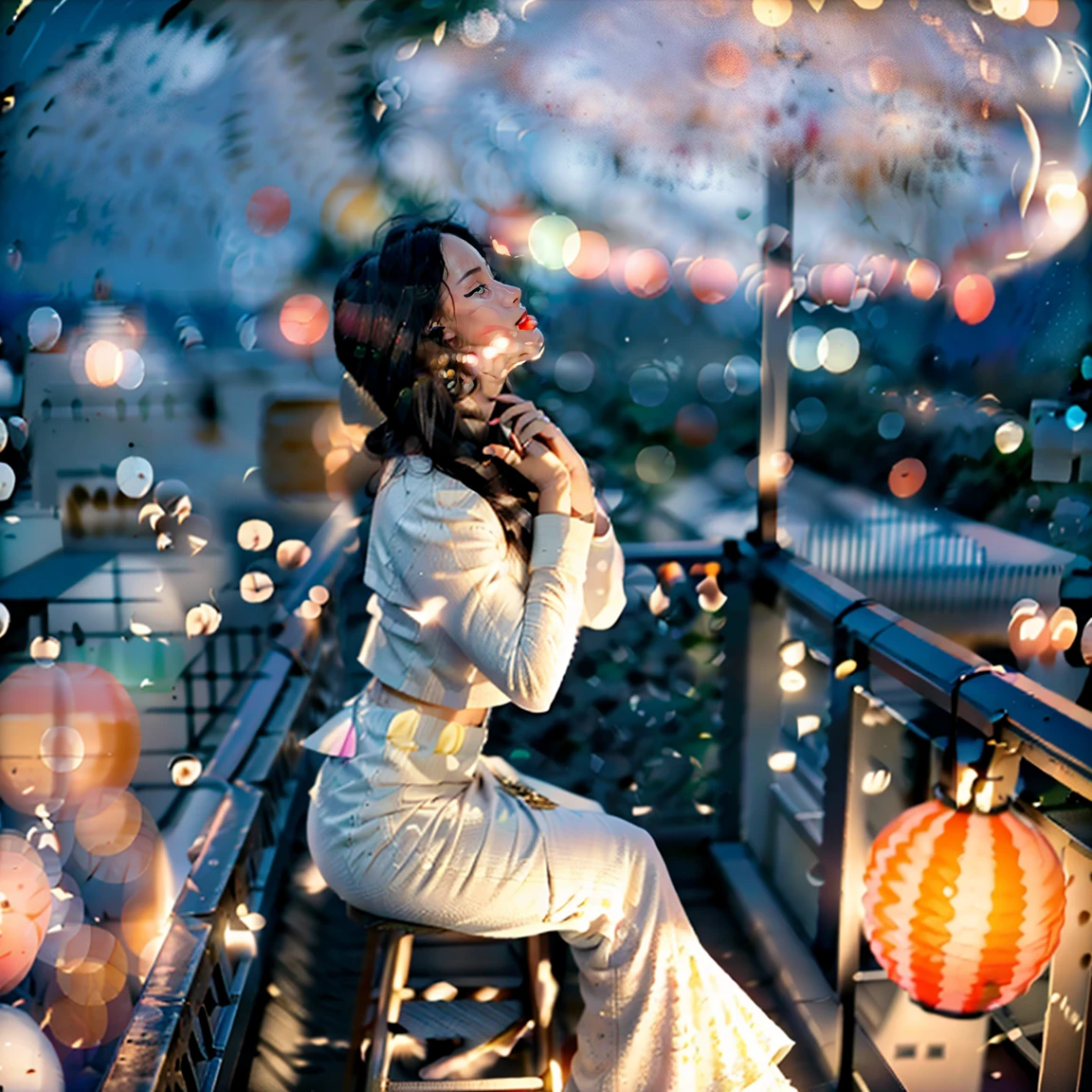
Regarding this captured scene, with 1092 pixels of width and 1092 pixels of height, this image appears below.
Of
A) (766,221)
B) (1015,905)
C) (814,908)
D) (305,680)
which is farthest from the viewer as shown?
(305,680)

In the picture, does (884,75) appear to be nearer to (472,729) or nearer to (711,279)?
(711,279)

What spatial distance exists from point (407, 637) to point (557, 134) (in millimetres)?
687

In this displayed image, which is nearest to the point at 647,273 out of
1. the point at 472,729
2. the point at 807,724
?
the point at 472,729

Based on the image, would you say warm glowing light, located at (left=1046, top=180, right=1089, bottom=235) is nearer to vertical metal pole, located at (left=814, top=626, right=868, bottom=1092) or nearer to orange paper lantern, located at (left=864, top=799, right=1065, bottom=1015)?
vertical metal pole, located at (left=814, top=626, right=868, bottom=1092)

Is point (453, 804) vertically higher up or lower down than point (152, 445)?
lower down

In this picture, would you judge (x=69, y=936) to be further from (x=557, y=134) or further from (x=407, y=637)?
(x=557, y=134)

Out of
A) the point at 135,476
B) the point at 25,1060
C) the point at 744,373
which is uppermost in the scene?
the point at 744,373

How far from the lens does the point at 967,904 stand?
86cm

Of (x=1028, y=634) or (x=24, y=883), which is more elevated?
(x=1028, y=634)

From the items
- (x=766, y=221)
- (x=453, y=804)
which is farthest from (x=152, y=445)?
(x=766, y=221)

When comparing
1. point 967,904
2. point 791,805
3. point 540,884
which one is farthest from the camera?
point 791,805

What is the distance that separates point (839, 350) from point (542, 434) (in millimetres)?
754

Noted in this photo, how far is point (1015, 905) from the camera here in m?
0.85

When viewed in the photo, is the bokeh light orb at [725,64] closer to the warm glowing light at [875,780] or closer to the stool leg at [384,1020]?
the warm glowing light at [875,780]
